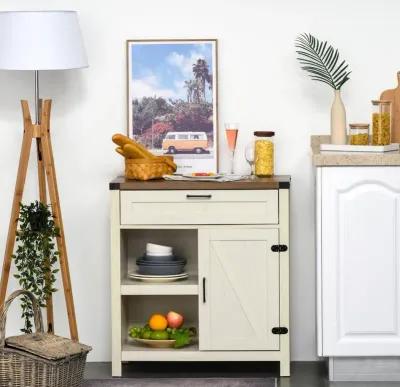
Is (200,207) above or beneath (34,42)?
beneath

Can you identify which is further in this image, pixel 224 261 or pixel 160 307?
pixel 160 307

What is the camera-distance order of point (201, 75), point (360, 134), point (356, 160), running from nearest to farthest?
point (356, 160) → point (360, 134) → point (201, 75)

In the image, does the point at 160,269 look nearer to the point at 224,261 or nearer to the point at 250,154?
the point at 224,261

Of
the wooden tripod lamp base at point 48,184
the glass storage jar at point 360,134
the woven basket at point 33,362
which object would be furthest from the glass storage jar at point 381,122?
the woven basket at point 33,362

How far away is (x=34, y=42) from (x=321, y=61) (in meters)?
1.21

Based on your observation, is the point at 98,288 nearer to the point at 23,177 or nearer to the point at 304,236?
the point at 23,177

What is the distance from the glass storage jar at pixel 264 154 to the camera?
173 inches

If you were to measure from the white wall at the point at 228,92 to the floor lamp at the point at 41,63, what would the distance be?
24cm

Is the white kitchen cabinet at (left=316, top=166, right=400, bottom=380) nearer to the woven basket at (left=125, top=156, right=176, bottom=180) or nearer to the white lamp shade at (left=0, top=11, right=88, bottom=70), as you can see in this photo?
the woven basket at (left=125, top=156, right=176, bottom=180)

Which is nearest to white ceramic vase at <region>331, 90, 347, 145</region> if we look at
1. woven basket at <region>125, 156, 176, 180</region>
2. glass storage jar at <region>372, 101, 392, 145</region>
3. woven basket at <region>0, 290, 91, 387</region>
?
glass storage jar at <region>372, 101, 392, 145</region>

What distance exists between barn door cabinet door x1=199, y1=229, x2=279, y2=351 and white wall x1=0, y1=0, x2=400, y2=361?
0.39 m

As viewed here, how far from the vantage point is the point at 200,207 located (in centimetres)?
424

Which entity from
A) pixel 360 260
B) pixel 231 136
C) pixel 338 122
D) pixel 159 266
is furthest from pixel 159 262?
pixel 338 122

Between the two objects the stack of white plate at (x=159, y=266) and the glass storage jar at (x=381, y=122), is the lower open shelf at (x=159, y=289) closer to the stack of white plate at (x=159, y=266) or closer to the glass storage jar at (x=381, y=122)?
the stack of white plate at (x=159, y=266)
